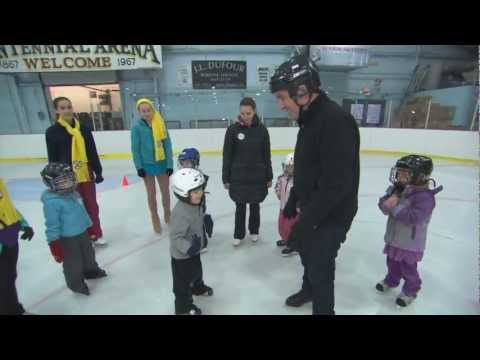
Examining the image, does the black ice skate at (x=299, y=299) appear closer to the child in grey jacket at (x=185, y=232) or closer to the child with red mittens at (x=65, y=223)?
the child in grey jacket at (x=185, y=232)

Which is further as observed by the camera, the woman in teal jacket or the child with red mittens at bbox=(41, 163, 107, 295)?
the woman in teal jacket

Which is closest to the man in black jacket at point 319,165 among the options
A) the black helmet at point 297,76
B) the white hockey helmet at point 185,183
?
the black helmet at point 297,76

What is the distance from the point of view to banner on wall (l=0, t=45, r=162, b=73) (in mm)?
8289

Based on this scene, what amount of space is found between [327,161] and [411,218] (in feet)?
2.73

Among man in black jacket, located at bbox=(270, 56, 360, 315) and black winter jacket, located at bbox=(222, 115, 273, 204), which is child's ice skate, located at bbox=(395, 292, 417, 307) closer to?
man in black jacket, located at bbox=(270, 56, 360, 315)

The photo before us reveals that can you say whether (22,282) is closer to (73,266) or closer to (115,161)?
(73,266)

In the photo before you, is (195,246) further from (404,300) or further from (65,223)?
(404,300)

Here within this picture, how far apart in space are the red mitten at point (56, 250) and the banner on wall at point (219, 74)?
846 cm

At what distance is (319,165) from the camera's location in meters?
1.15

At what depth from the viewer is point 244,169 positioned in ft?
7.75

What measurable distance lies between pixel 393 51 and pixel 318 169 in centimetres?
1147

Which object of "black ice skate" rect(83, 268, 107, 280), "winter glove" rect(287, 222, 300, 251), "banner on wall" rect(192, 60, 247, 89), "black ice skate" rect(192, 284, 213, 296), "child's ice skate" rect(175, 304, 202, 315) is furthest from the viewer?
"banner on wall" rect(192, 60, 247, 89)

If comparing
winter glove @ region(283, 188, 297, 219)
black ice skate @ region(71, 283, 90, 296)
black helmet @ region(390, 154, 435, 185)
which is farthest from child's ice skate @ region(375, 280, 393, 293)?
black ice skate @ region(71, 283, 90, 296)

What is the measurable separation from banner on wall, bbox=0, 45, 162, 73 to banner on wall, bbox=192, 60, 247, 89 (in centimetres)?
147
